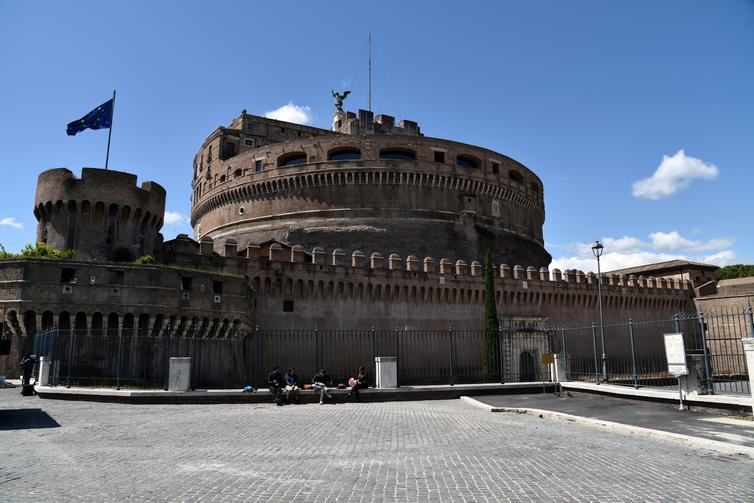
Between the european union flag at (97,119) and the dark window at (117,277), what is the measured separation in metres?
8.59

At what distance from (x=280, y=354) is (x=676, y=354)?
18.8 m

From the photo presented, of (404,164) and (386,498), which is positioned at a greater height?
(404,164)

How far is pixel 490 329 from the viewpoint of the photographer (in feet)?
91.7

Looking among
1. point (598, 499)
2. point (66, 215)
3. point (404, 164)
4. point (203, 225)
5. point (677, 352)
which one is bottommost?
point (598, 499)

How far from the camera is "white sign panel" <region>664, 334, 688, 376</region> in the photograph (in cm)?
1352

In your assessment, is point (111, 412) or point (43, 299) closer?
point (111, 412)

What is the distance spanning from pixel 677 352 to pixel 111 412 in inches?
550

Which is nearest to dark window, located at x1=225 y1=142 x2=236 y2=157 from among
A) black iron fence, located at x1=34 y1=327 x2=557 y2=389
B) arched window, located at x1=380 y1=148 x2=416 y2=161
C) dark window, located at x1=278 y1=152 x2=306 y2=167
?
dark window, located at x1=278 y1=152 x2=306 y2=167

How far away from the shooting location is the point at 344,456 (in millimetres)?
8484

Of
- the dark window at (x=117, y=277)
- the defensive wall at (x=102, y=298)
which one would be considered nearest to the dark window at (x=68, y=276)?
the defensive wall at (x=102, y=298)

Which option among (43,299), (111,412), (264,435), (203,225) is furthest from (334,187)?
(264,435)

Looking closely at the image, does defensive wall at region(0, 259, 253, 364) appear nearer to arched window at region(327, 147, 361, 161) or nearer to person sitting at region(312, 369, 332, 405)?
person sitting at region(312, 369, 332, 405)

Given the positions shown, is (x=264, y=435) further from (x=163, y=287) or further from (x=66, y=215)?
(x=66, y=215)

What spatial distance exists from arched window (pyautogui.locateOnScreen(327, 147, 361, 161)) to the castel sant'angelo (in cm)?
10
